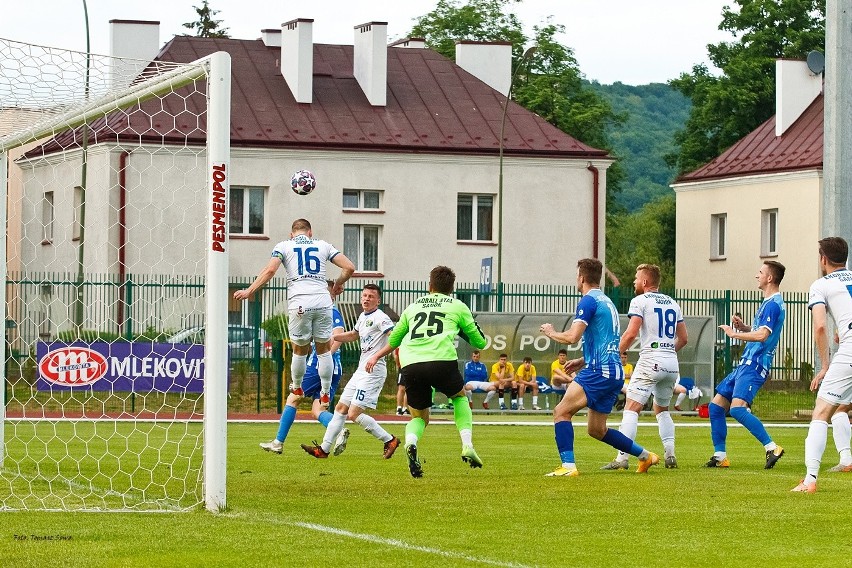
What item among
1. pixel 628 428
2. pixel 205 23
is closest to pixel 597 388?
pixel 628 428

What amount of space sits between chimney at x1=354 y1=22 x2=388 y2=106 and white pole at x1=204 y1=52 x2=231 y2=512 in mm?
38003

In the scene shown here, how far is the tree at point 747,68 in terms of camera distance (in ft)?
196

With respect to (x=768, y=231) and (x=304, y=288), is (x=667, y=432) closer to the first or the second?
(x=304, y=288)

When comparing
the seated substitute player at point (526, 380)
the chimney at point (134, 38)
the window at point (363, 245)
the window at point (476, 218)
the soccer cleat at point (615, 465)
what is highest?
the chimney at point (134, 38)

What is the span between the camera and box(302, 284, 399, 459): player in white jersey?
15086 mm

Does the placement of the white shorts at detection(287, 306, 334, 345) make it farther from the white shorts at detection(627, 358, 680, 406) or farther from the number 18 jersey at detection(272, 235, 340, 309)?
the white shorts at detection(627, 358, 680, 406)

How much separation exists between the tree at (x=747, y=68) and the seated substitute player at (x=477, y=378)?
1297 inches

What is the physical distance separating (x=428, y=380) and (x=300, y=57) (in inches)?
1393

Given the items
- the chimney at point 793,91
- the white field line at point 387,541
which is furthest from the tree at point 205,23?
the white field line at point 387,541

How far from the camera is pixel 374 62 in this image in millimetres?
48375

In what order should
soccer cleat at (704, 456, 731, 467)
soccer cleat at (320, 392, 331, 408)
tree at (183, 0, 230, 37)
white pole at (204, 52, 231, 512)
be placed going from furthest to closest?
1. tree at (183, 0, 230, 37)
2. soccer cleat at (320, 392, 331, 408)
3. soccer cleat at (704, 456, 731, 467)
4. white pole at (204, 52, 231, 512)

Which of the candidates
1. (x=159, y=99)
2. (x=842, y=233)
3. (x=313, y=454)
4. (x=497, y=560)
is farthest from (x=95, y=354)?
(x=842, y=233)

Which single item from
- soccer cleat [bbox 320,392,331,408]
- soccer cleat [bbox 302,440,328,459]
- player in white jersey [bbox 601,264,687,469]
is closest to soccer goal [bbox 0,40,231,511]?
soccer cleat [bbox 302,440,328,459]

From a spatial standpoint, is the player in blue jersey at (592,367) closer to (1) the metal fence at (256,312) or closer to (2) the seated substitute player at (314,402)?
(2) the seated substitute player at (314,402)
